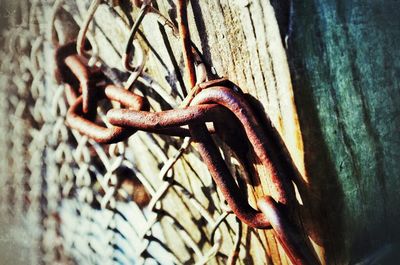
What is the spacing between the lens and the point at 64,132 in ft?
3.64

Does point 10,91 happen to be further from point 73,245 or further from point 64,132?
point 73,245

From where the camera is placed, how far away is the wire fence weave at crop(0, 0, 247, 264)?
0.80 meters

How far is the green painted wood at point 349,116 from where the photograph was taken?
0.45 meters

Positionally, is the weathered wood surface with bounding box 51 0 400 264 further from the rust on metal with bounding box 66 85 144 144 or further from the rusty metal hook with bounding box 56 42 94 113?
the rusty metal hook with bounding box 56 42 94 113

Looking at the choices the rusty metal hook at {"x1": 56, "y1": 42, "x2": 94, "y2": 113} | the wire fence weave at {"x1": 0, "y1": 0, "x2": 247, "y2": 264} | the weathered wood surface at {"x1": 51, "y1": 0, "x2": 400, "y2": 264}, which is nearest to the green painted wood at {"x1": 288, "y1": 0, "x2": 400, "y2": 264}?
the weathered wood surface at {"x1": 51, "y1": 0, "x2": 400, "y2": 264}

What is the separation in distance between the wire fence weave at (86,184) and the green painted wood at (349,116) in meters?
0.24

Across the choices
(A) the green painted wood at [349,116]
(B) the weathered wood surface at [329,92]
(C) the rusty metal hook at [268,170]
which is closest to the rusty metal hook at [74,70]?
(B) the weathered wood surface at [329,92]

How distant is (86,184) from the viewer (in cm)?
110

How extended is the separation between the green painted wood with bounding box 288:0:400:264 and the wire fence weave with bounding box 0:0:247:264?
242 mm

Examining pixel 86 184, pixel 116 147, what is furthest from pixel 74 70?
pixel 86 184

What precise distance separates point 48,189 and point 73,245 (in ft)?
0.81

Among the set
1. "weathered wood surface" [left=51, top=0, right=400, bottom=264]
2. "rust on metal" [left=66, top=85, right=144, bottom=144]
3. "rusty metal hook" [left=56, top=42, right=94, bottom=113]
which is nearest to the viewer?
"weathered wood surface" [left=51, top=0, right=400, bottom=264]

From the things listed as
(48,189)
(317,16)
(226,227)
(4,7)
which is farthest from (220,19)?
(48,189)

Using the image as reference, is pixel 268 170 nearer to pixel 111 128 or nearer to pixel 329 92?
pixel 329 92
